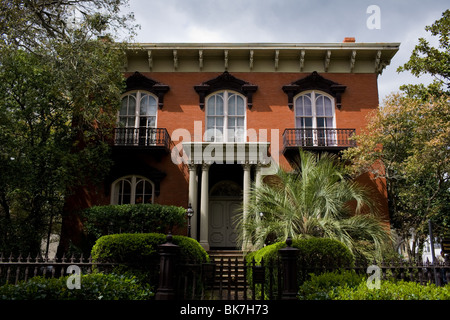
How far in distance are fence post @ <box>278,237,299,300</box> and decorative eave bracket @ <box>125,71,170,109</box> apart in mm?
12020

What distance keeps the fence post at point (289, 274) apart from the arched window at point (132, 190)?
34.5 ft

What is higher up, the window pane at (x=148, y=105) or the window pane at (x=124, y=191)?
the window pane at (x=148, y=105)

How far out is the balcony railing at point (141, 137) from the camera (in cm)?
1692

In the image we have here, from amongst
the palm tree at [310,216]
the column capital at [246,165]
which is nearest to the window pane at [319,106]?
the column capital at [246,165]

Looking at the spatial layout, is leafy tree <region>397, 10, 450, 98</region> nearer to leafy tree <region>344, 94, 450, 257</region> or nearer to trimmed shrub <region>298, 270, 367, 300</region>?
leafy tree <region>344, 94, 450, 257</region>

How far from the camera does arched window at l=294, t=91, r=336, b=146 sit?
17172mm

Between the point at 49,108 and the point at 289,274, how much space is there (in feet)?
38.8

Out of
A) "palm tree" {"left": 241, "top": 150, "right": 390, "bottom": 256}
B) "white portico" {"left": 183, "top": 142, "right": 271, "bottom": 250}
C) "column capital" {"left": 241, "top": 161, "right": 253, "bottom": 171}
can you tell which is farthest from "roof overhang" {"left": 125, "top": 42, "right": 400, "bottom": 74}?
"palm tree" {"left": 241, "top": 150, "right": 390, "bottom": 256}

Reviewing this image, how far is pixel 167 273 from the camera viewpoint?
25.0 feet

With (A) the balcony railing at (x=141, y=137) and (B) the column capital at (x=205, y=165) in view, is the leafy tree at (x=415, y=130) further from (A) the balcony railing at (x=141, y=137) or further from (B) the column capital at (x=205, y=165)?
(A) the balcony railing at (x=141, y=137)

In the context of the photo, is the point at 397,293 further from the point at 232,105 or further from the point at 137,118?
the point at 137,118

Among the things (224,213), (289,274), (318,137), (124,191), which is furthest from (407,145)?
(124,191)

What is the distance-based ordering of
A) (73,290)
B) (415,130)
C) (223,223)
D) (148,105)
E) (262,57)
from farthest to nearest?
(262,57)
(148,105)
(223,223)
(415,130)
(73,290)
